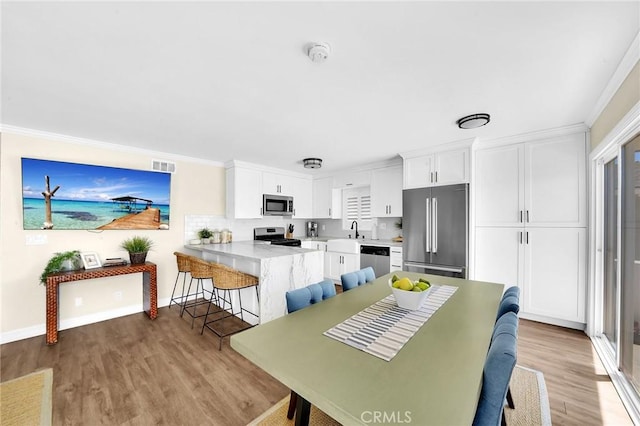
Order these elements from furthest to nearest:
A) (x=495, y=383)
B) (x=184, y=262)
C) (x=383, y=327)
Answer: (x=184, y=262) → (x=383, y=327) → (x=495, y=383)

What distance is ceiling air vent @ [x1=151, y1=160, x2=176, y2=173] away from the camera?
3881 mm

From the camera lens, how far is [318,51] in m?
1.57

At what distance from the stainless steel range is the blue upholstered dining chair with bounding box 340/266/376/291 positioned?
283cm

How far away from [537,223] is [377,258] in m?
2.27

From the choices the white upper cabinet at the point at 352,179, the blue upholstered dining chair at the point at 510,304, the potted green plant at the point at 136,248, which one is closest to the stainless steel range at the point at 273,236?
the white upper cabinet at the point at 352,179

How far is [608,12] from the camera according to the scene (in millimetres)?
1328

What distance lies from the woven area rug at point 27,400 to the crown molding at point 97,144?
8.48 ft

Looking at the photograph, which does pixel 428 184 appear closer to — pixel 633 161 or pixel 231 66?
A: pixel 633 161

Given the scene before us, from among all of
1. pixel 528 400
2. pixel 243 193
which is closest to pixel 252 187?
pixel 243 193

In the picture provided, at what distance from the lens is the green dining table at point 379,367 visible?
76cm

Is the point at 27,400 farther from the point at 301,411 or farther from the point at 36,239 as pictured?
the point at 301,411

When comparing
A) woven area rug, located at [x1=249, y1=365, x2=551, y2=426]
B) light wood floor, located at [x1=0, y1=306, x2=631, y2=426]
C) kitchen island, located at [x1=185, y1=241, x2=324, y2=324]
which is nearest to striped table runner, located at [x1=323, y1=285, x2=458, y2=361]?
woven area rug, located at [x1=249, y1=365, x2=551, y2=426]

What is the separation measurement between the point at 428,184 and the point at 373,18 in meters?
2.85

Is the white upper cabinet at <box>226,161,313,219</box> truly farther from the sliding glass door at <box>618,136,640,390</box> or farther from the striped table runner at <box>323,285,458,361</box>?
the sliding glass door at <box>618,136,640,390</box>
